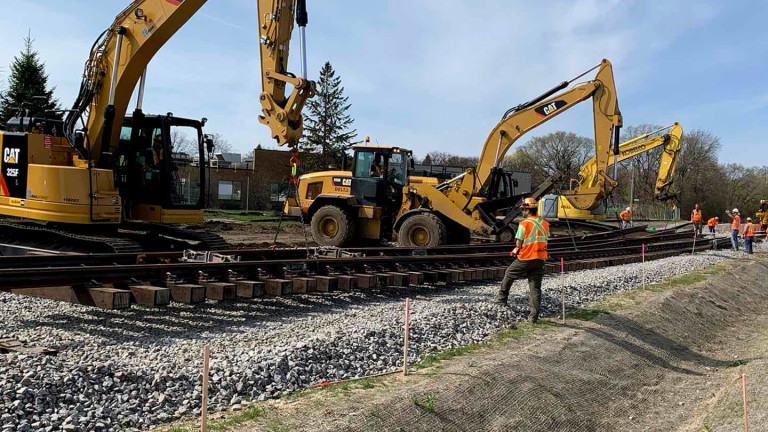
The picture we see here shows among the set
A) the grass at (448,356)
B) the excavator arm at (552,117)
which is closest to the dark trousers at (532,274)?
the grass at (448,356)

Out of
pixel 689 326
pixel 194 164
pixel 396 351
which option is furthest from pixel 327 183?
pixel 396 351

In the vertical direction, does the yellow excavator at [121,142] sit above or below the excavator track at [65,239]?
above

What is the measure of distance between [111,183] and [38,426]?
7.92m

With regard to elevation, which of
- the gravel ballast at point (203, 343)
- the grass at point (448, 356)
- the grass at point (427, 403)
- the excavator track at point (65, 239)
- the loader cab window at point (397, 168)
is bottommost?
the grass at point (427, 403)

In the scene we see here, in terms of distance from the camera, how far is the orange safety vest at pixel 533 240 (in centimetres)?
906

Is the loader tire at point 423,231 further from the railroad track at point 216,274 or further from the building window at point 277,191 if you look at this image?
the building window at point 277,191

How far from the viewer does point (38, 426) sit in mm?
4348

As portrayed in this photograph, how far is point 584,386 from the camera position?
7582mm

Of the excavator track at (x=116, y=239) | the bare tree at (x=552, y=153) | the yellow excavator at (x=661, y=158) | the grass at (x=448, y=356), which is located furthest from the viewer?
the bare tree at (x=552, y=153)

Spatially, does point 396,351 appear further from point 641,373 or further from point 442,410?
point 641,373

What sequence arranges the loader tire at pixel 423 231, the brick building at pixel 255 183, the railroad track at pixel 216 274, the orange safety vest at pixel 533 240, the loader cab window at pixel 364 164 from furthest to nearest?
the brick building at pixel 255 183
the loader cab window at pixel 364 164
the loader tire at pixel 423 231
the orange safety vest at pixel 533 240
the railroad track at pixel 216 274

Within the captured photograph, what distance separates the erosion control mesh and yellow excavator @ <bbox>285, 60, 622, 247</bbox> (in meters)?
6.42

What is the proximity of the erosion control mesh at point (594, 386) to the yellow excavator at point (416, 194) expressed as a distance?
6.42 m

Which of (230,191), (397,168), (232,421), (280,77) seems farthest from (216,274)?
(230,191)
